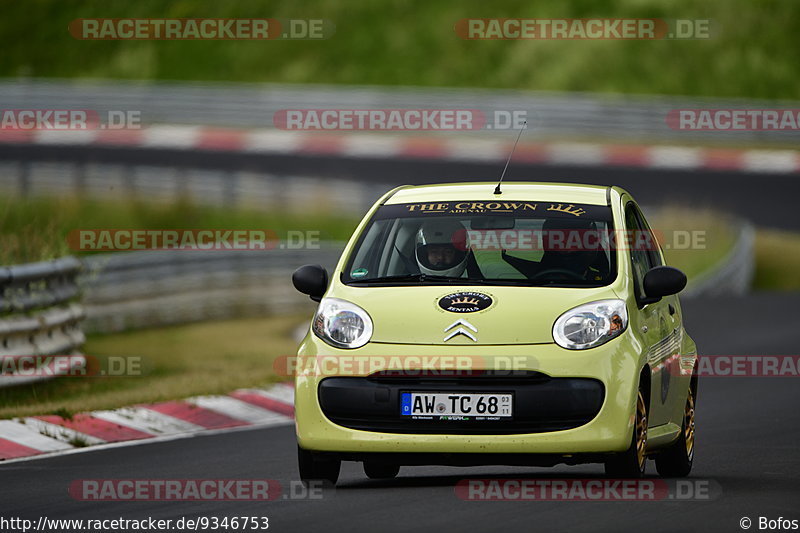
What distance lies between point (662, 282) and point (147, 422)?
15.7ft

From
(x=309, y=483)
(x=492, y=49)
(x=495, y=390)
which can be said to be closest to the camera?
(x=495, y=390)

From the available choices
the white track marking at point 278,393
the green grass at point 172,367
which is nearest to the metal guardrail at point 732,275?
the green grass at point 172,367

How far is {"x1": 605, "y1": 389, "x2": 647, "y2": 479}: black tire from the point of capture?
8320 millimetres

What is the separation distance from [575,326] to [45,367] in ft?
20.3

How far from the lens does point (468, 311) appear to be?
→ 27.4 feet

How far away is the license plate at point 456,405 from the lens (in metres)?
8.13

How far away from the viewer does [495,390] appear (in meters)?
8.13

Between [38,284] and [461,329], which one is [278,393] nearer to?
[38,284]

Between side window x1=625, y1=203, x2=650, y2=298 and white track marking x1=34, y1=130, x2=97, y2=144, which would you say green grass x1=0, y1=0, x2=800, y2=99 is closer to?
white track marking x1=34, y1=130, x2=97, y2=144

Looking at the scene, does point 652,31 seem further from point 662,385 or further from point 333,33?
point 662,385

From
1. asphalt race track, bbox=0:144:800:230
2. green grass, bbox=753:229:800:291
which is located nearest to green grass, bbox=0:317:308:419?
green grass, bbox=753:229:800:291

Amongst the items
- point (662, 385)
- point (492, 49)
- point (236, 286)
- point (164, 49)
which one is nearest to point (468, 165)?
point (236, 286)

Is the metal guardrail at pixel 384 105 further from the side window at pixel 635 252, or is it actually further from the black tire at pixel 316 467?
the black tire at pixel 316 467

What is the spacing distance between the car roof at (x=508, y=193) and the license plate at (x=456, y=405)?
1.55 metres
